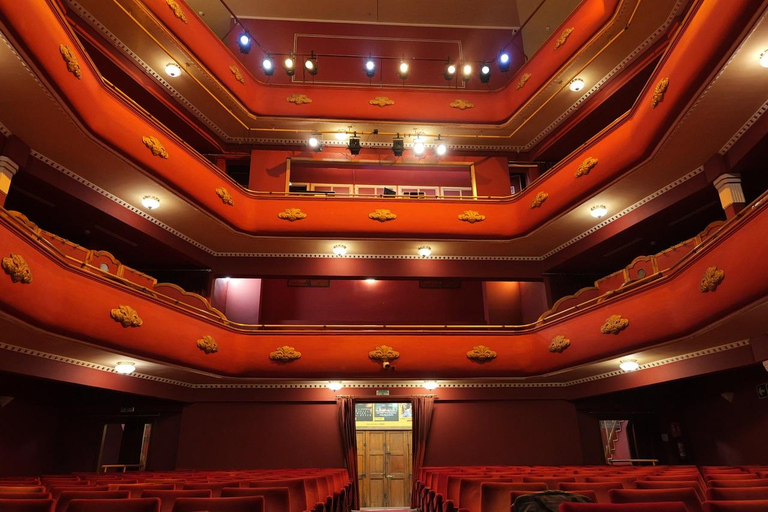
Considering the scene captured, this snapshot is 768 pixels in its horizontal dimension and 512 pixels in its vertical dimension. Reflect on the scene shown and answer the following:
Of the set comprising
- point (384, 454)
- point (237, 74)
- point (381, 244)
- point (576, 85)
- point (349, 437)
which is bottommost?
point (384, 454)

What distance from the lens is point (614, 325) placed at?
8117 millimetres

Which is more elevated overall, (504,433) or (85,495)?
(504,433)

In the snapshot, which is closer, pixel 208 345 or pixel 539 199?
pixel 208 345

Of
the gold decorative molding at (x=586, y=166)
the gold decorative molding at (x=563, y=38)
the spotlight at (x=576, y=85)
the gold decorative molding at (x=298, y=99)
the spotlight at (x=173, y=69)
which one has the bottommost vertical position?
the gold decorative molding at (x=586, y=166)

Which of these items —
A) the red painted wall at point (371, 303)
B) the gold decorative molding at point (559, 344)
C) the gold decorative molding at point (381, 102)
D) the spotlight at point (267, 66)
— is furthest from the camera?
the gold decorative molding at point (381, 102)

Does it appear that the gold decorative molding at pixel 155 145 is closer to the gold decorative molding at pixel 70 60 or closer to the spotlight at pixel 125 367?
the gold decorative molding at pixel 70 60

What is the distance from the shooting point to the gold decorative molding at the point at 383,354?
984 cm

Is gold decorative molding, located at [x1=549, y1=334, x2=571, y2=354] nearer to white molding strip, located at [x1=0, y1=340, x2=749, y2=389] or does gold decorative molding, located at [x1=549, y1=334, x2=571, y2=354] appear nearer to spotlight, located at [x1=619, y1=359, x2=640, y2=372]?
spotlight, located at [x1=619, y1=359, x2=640, y2=372]

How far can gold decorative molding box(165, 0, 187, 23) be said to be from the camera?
1070cm

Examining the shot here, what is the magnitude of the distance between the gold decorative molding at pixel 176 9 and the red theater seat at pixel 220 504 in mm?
10969

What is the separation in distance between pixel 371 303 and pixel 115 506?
1098 cm

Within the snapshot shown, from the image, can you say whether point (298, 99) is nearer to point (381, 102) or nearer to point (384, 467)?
point (381, 102)

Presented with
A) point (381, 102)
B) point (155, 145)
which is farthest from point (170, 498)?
point (381, 102)

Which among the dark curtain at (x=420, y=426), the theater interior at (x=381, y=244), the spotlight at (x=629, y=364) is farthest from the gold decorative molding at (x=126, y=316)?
the spotlight at (x=629, y=364)
